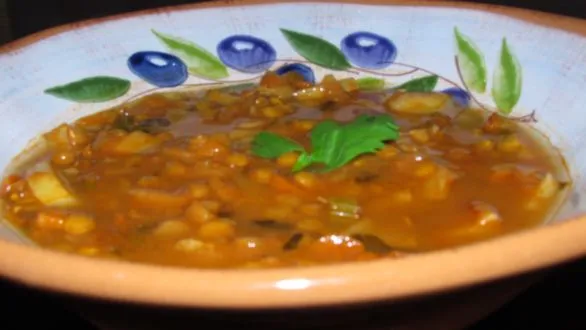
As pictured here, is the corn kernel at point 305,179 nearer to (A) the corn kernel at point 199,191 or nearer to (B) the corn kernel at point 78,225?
(A) the corn kernel at point 199,191

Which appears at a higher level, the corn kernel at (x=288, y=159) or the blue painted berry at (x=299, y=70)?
the blue painted berry at (x=299, y=70)

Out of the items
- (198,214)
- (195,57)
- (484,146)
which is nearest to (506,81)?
(484,146)

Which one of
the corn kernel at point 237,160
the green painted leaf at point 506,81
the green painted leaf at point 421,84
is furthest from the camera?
the green painted leaf at point 421,84

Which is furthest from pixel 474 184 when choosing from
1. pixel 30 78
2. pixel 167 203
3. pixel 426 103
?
pixel 30 78

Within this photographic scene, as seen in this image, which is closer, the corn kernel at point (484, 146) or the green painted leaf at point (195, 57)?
the corn kernel at point (484, 146)

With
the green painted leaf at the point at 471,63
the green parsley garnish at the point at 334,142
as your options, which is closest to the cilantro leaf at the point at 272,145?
the green parsley garnish at the point at 334,142

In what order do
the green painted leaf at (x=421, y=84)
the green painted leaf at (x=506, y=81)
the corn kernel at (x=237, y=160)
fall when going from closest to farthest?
the corn kernel at (x=237, y=160) → the green painted leaf at (x=506, y=81) → the green painted leaf at (x=421, y=84)

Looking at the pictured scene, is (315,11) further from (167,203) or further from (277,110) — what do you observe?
(167,203)

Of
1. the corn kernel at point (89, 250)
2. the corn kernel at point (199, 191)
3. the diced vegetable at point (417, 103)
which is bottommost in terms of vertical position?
the corn kernel at point (89, 250)
